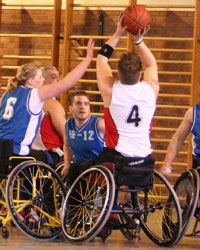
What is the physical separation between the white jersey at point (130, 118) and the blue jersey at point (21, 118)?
0.56m

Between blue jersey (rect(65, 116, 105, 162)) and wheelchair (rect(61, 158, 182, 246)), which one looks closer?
wheelchair (rect(61, 158, 182, 246))

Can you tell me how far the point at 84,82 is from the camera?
7.95 meters

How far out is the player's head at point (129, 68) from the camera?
412 cm

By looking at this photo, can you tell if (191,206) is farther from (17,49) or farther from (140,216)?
(17,49)

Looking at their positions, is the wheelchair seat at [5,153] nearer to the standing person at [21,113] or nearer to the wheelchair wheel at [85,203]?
the standing person at [21,113]

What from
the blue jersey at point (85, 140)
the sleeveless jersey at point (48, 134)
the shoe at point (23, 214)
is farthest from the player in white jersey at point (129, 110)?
the sleeveless jersey at point (48, 134)

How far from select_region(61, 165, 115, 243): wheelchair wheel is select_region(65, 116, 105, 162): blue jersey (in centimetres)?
43

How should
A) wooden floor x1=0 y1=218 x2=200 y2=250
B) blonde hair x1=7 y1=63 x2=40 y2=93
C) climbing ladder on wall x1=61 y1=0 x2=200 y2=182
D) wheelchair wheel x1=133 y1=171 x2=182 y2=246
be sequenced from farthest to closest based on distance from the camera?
climbing ladder on wall x1=61 y1=0 x2=200 y2=182 < blonde hair x1=7 y1=63 x2=40 y2=93 < wheelchair wheel x1=133 y1=171 x2=182 y2=246 < wooden floor x1=0 y1=218 x2=200 y2=250

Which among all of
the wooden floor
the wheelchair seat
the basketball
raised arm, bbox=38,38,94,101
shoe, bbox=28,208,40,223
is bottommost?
the wooden floor

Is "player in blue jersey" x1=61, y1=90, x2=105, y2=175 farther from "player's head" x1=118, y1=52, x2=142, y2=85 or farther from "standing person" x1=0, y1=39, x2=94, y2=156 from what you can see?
"player's head" x1=118, y1=52, x2=142, y2=85

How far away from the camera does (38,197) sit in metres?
4.32

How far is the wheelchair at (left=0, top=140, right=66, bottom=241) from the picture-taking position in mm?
4254

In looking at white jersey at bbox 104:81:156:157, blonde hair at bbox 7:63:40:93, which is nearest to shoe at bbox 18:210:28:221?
white jersey at bbox 104:81:156:157

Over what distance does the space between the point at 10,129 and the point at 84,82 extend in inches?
141
